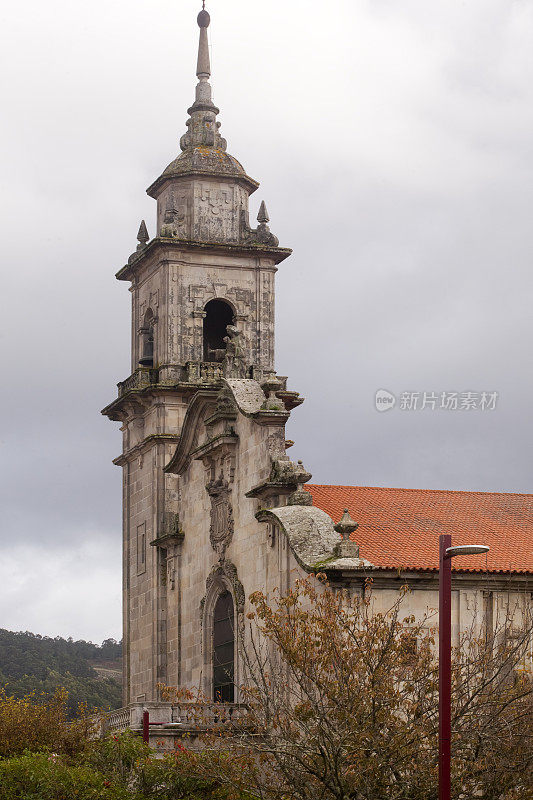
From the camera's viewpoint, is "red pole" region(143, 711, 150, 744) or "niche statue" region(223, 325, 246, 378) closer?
"red pole" region(143, 711, 150, 744)

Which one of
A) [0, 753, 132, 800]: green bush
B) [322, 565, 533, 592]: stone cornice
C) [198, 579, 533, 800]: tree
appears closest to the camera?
[198, 579, 533, 800]: tree

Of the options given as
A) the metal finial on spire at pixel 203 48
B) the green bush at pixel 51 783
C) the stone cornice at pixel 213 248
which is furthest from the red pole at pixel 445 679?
the metal finial on spire at pixel 203 48

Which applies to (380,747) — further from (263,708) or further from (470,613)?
(470,613)

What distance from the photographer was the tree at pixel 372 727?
24.0 m

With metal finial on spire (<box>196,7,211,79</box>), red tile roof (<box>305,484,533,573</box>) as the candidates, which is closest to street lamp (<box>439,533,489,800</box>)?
red tile roof (<box>305,484,533,573</box>)

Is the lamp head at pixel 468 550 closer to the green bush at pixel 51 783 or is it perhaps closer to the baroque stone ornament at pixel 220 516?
the green bush at pixel 51 783

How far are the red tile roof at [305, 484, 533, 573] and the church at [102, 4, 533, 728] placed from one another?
6 centimetres

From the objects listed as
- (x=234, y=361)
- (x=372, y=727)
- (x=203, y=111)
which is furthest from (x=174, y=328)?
(x=372, y=727)

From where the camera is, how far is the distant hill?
73.4 m

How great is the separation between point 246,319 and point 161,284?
112 inches

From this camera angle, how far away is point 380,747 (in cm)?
2422

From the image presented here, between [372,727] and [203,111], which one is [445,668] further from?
[203,111]

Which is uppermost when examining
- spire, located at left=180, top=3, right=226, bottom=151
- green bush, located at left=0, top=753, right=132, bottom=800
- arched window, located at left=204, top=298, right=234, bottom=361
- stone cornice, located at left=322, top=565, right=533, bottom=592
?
spire, located at left=180, top=3, right=226, bottom=151

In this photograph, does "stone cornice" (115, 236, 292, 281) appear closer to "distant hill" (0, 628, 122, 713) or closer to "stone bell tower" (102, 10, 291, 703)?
"stone bell tower" (102, 10, 291, 703)
